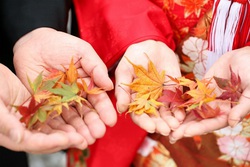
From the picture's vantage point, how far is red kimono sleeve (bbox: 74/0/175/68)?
2.83 feet

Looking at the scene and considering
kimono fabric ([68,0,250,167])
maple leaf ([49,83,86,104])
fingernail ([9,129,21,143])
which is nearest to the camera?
fingernail ([9,129,21,143])

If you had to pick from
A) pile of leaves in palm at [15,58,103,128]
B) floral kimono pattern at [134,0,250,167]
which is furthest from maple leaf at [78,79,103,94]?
floral kimono pattern at [134,0,250,167]

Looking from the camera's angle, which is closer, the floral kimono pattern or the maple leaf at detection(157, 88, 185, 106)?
the maple leaf at detection(157, 88, 185, 106)

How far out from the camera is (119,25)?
34.6 inches

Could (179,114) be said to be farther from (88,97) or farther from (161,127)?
(88,97)

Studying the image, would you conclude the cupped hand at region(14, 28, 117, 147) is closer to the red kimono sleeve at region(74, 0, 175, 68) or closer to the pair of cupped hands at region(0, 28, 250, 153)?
the pair of cupped hands at region(0, 28, 250, 153)

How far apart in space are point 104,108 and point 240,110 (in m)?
0.26

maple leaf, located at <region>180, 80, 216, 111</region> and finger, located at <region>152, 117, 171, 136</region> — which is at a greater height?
maple leaf, located at <region>180, 80, 216, 111</region>

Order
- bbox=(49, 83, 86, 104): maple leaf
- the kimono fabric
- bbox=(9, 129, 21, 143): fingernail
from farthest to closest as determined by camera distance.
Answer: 1. the kimono fabric
2. bbox=(49, 83, 86, 104): maple leaf
3. bbox=(9, 129, 21, 143): fingernail

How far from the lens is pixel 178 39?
93cm

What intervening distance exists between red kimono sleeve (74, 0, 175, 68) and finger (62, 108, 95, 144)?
21 cm

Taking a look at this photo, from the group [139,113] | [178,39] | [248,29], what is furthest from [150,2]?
[139,113]

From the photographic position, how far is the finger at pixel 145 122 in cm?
67

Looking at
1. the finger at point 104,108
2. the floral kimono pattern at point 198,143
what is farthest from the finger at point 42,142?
the floral kimono pattern at point 198,143
